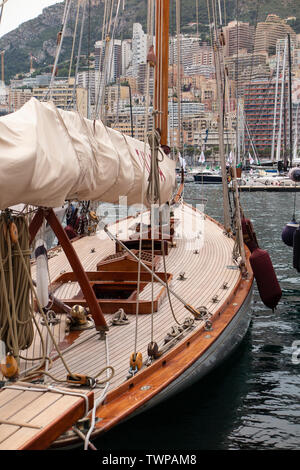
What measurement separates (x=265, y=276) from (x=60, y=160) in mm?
5075

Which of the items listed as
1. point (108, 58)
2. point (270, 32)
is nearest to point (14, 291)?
point (108, 58)

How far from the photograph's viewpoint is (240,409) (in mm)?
6859

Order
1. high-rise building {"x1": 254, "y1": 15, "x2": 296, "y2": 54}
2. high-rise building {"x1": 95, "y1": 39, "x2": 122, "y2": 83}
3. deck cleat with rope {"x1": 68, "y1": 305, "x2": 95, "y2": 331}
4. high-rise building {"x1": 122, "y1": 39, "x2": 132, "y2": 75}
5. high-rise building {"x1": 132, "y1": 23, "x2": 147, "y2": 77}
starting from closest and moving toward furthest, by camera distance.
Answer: deck cleat with rope {"x1": 68, "y1": 305, "x2": 95, "y2": 331}
high-rise building {"x1": 95, "y1": 39, "x2": 122, "y2": 83}
high-rise building {"x1": 122, "y1": 39, "x2": 132, "y2": 75}
high-rise building {"x1": 132, "y1": 23, "x2": 147, "y2": 77}
high-rise building {"x1": 254, "y1": 15, "x2": 296, "y2": 54}

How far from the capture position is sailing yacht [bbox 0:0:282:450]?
13.7 feet

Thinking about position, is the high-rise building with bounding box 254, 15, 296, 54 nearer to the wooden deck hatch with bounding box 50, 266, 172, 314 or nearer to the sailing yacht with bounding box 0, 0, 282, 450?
the wooden deck hatch with bounding box 50, 266, 172, 314

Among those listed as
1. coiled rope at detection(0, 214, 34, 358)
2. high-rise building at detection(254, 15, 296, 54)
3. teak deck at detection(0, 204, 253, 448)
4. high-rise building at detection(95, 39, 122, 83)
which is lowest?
teak deck at detection(0, 204, 253, 448)

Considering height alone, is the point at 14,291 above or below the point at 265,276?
above

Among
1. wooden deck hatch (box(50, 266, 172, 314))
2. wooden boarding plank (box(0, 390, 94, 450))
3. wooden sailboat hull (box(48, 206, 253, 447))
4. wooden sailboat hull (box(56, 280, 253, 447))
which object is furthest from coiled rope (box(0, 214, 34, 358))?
wooden deck hatch (box(50, 266, 172, 314))

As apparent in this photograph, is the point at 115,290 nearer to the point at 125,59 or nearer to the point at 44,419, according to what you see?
the point at 44,419

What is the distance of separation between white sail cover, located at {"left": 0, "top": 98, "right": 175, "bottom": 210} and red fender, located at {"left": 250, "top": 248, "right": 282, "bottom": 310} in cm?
272

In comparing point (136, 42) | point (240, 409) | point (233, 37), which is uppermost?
point (233, 37)

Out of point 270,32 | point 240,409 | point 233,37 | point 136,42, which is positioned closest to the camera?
point 240,409
